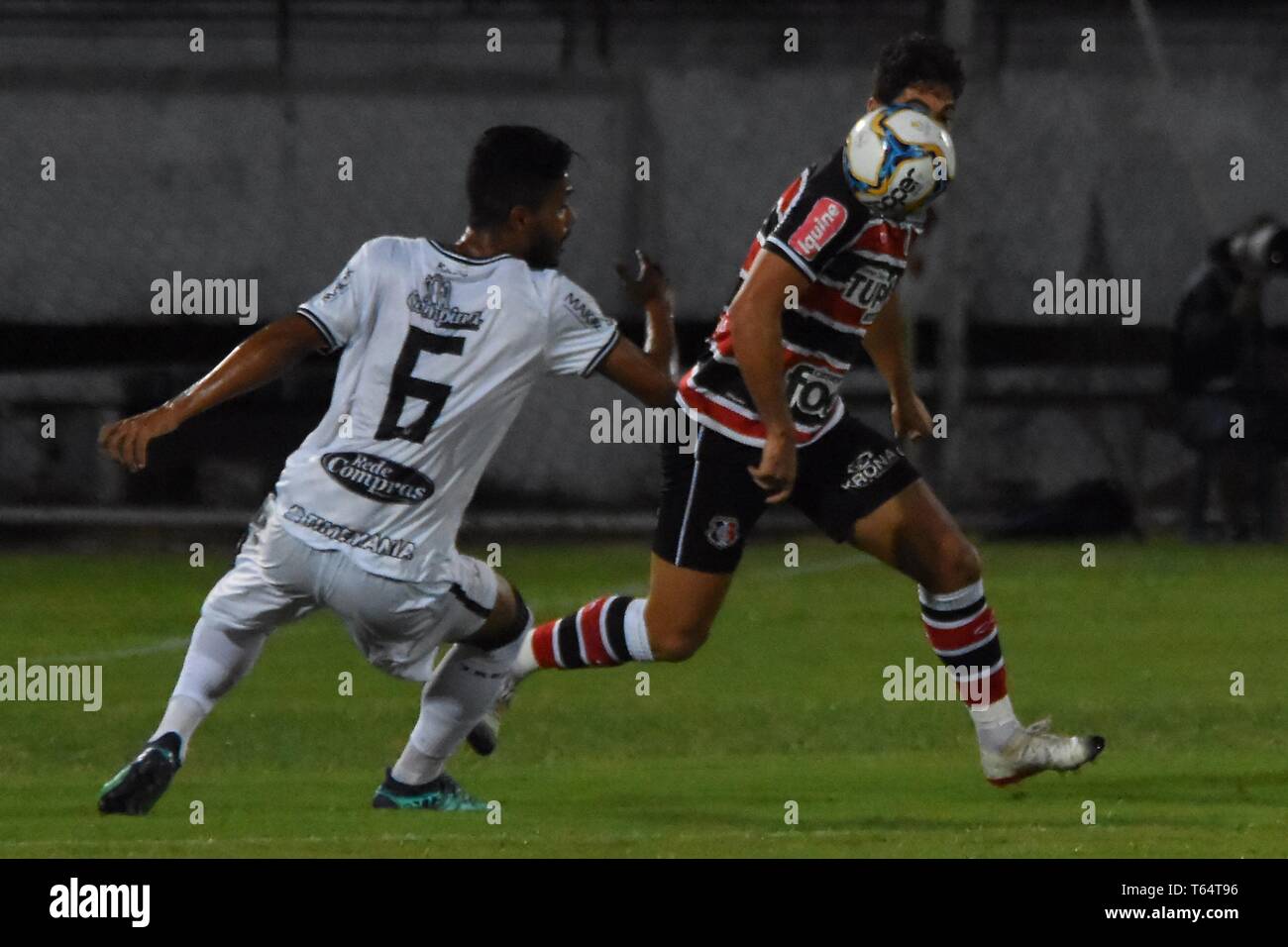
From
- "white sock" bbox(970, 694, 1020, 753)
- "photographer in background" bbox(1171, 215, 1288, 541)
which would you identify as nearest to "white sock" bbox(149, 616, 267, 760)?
"white sock" bbox(970, 694, 1020, 753)

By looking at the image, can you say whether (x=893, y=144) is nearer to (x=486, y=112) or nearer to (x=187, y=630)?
(x=187, y=630)

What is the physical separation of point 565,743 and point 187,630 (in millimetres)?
3726

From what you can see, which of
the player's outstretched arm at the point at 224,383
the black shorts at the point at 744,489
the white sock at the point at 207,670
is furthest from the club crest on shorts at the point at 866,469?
the white sock at the point at 207,670

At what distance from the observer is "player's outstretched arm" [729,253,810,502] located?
6934 millimetres

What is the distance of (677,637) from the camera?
24.9 feet

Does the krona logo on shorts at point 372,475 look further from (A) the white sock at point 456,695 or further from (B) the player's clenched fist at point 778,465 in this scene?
(B) the player's clenched fist at point 778,465

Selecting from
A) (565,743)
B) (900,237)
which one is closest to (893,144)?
(900,237)

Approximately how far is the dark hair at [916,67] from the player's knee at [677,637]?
1483 mm

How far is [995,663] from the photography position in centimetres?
746

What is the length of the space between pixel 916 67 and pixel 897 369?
3.27 feet

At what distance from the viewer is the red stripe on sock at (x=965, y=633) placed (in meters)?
7.44

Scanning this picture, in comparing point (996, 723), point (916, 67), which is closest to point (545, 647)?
point (996, 723)
